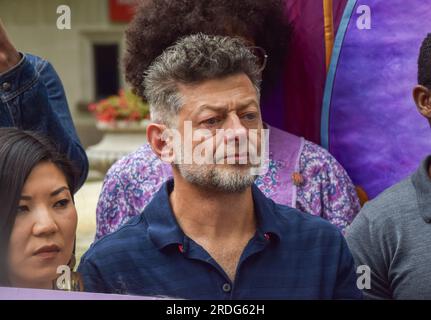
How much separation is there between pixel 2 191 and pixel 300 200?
2.25ft

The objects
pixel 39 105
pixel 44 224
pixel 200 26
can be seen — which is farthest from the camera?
pixel 200 26

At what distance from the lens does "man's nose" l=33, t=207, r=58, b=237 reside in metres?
1.62

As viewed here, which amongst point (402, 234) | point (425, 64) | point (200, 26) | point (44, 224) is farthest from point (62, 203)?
point (425, 64)

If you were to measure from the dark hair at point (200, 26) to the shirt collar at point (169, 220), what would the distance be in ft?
1.15

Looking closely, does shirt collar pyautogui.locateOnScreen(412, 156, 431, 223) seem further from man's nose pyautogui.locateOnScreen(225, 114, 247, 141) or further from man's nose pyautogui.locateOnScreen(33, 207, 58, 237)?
man's nose pyautogui.locateOnScreen(33, 207, 58, 237)

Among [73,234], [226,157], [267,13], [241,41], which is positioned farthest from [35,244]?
[267,13]

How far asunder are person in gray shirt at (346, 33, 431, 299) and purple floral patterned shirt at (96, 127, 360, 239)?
150mm

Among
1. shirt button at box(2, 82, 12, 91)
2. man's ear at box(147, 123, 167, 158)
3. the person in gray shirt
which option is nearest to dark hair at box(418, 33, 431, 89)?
the person in gray shirt

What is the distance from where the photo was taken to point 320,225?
1762 mm

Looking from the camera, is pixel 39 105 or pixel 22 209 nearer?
pixel 22 209

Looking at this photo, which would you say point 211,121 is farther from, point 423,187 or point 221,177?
point 423,187

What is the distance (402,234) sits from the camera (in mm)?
1721

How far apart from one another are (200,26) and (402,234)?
0.65 meters

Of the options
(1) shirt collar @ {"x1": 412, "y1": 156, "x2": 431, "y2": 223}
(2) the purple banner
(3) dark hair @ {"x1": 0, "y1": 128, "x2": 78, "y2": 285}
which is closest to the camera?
(3) dark hair @ {"x1": 0, "y1": 128, "x2": 78, "y2": 285}
